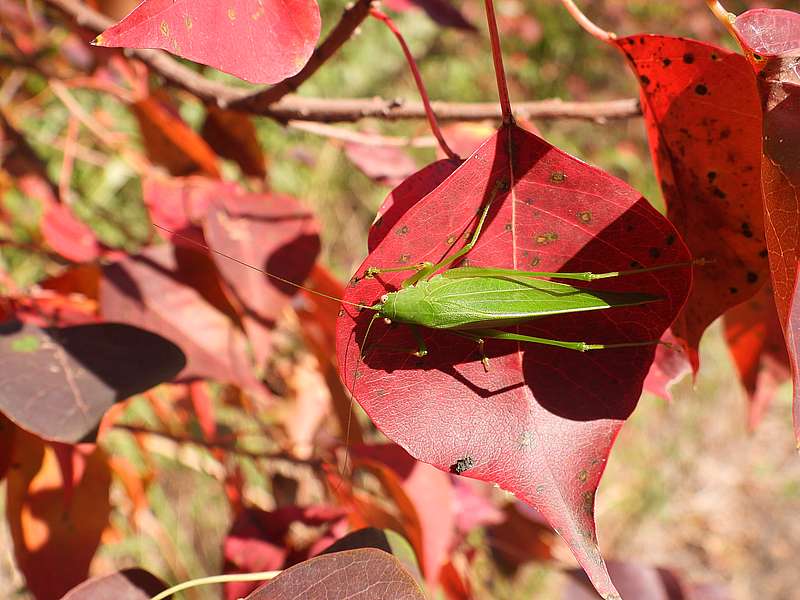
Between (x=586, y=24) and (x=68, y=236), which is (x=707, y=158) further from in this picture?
(x=68, y=236)

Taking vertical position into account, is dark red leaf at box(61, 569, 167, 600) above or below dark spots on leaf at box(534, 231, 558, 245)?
below

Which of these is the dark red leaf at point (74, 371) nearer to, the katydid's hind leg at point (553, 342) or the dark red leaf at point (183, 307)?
the dark red leaf at point (183, 307)

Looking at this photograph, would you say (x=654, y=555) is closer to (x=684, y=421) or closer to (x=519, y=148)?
(x=684, y=421)

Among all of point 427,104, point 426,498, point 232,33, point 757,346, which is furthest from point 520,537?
point 232,33

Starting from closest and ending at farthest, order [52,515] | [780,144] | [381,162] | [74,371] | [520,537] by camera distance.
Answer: [780,144], [74,371], [52,515], [381,162], [520,537]

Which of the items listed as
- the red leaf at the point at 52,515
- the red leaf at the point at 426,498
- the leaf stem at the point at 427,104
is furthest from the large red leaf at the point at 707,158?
the red leaf at the point at 52,515

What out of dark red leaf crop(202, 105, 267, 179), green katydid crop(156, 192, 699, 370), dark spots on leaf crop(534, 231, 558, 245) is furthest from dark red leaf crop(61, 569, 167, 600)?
dark red leaf crop(202, 105, 267, 179)

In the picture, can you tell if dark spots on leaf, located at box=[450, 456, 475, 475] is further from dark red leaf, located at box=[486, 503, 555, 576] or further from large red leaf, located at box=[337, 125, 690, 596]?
dark red leaf, located at box=[486, 503, 555, 576]
